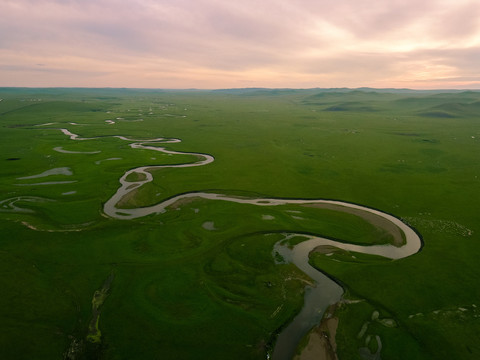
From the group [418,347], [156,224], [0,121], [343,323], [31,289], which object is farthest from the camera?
[0,121]

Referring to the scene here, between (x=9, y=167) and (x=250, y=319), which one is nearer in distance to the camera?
(x=250, y=319)

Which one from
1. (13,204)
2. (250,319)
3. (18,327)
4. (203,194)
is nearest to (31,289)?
(18,327)

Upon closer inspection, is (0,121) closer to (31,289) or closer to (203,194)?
(203,194)

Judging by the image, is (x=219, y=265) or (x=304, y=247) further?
(x=304, y=247)

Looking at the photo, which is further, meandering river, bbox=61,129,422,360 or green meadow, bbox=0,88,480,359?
meandering river, bbox=61,129,422,360

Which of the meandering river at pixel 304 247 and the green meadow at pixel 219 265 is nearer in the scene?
the green meadow at pixel 219 265

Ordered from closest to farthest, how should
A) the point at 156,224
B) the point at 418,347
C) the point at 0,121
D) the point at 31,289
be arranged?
the point at 418,347 → the point at 31,289 → the point at 156,224 → the point at 0,121

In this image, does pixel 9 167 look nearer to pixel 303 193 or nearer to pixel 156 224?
pixel 156 224
